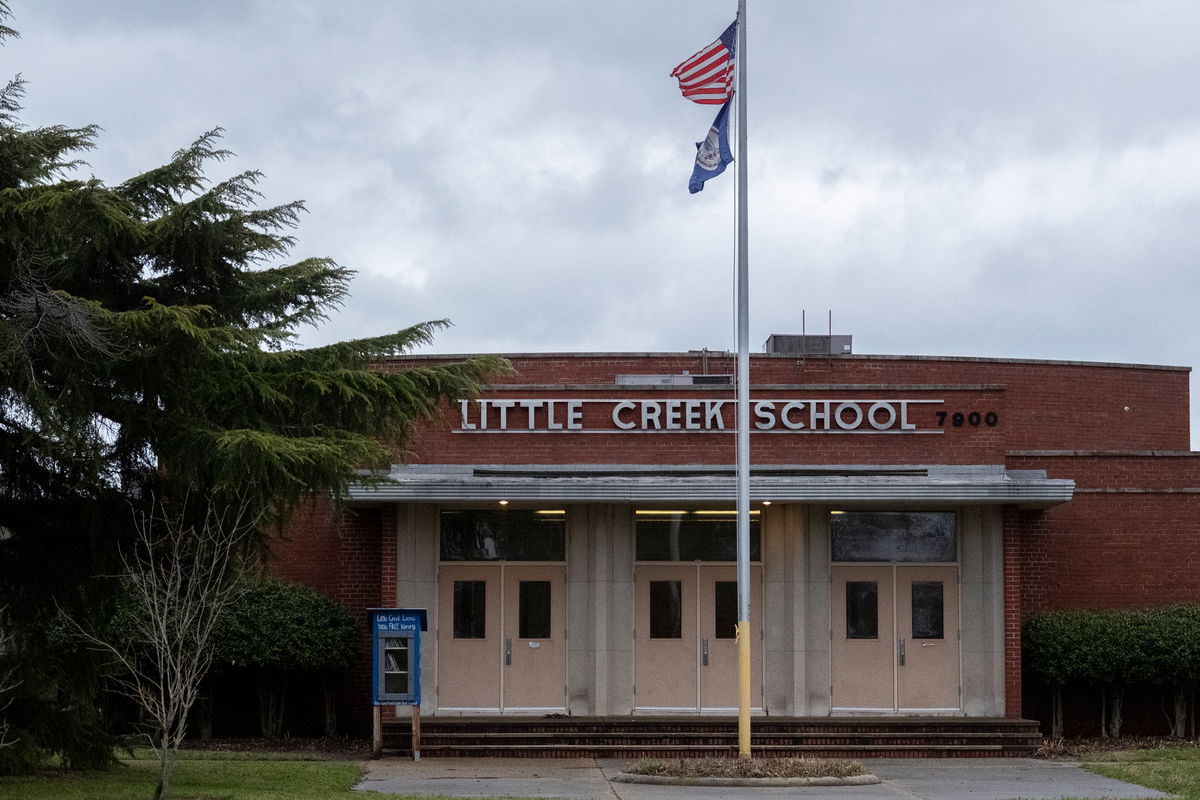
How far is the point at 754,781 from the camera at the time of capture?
682 inches

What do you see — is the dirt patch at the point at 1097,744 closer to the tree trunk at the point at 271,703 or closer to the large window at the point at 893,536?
the large window at the point at 893,536

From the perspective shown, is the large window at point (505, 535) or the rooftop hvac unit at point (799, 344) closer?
the large window at point (505, 535)

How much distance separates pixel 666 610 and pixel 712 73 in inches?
347

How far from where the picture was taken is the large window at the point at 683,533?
A: 77.4ft

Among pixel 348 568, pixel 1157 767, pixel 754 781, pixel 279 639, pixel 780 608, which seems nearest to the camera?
pixel 754 781

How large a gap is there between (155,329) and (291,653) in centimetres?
970

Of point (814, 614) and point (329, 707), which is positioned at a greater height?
point (814, 614)

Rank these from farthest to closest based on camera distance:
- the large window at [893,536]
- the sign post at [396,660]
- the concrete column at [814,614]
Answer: the large window at [893,536] → the concrete column at [814,614] → the sign post at [396,660]

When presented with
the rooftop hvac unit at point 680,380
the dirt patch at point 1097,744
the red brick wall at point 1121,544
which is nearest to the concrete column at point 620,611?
the rooftop hvac unit at point 680,380

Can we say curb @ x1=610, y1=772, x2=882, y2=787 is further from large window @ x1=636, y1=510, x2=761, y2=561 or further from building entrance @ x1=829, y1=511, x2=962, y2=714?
large window @ x1=636, y1=510, x2=761, y2=561

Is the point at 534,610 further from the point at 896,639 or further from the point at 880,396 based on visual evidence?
the point at 880,396

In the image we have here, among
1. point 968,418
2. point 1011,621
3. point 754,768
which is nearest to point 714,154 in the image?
point 754,768

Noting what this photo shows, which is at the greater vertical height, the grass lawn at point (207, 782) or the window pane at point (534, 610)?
the window pane at point (534, 610)

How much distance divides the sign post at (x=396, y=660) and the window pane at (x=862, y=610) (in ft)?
21.8
